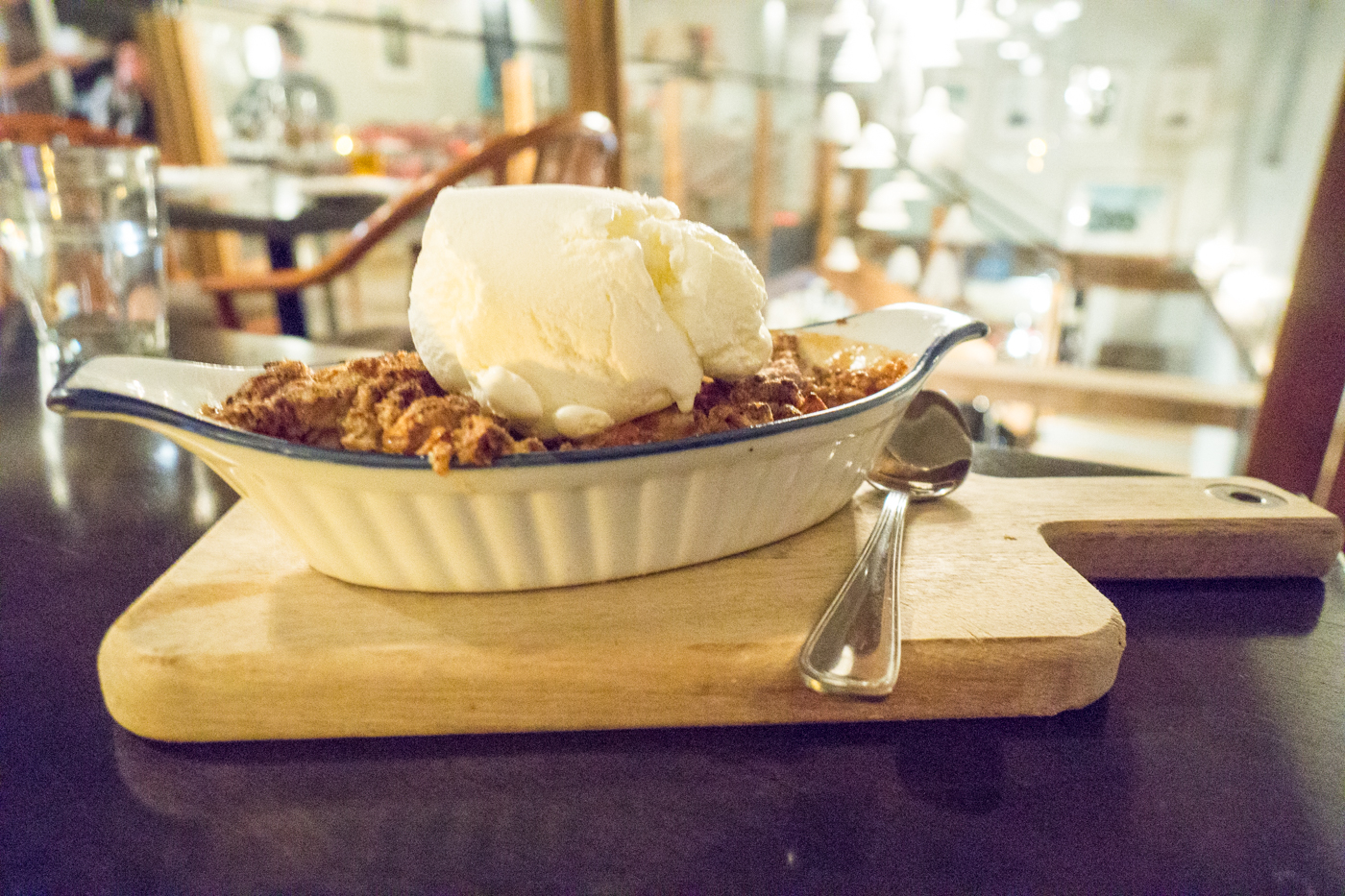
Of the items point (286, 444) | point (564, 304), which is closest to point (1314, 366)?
point (564, 304)

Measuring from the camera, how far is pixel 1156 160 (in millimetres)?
3439

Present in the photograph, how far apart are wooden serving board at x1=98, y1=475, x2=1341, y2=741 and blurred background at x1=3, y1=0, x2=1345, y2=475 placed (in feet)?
7.71

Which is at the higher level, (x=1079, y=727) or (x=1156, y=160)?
(x=1156, y=160)

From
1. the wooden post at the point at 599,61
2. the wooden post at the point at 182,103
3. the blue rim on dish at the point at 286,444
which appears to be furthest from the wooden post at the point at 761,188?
the blue rim on dish at the point at 286,444

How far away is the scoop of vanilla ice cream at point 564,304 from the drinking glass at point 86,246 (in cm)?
76

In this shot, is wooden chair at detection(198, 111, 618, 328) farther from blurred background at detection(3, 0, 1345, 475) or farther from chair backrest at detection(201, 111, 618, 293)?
blurred background at detection(3, 0, 1345, 475)

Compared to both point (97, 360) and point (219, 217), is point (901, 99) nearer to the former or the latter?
point (219, 217)

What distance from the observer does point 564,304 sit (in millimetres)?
439

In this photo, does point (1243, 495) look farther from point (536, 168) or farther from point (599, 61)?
point (599, 61)

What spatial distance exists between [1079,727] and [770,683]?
0.53 feet

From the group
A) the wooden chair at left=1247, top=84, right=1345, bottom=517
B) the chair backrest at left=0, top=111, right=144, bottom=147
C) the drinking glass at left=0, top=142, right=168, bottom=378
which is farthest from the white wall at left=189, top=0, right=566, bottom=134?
the wooden chair at left=1247, top=84, right=1345, bottom=517

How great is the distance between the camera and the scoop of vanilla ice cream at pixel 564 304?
438 mm

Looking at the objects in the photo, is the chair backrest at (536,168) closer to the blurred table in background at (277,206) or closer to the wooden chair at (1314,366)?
the blurred table in background at (277,206)

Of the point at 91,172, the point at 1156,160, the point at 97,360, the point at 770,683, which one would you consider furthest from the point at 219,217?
the point at 1156,160
